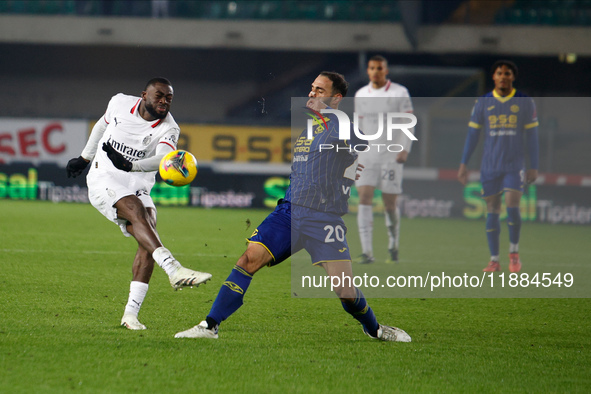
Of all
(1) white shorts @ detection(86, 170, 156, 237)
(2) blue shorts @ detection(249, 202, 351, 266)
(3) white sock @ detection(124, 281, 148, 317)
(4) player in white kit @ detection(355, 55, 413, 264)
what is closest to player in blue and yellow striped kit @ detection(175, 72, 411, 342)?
(2) blue shorts @ detection(249, 202, 351, 266)

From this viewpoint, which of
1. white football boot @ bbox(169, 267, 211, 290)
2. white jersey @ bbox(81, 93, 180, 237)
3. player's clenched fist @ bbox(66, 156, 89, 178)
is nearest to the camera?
white football boot @ bbox(169, 267, 211, 290)

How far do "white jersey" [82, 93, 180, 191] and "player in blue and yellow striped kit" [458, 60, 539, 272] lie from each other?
14.1 feet

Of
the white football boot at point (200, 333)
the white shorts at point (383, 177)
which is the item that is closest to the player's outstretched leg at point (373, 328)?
the white football boot at point (200, 333)

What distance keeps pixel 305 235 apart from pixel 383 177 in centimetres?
456

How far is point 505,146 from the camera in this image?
8438 millimetres

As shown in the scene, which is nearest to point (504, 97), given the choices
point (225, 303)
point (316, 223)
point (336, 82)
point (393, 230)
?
point (393, 230)

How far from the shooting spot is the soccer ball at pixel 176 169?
480 cm

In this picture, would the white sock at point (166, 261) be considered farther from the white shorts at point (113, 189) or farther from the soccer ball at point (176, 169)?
the white shorts at point (113, 189)

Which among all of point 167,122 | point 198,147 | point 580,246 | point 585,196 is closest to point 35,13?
point 198,147

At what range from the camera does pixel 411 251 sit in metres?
10.7

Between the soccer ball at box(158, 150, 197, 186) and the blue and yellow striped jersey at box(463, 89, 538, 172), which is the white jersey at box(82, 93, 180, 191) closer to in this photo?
the soccer ball at box(158, 150, 197, 186)

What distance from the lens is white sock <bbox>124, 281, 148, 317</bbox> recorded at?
500 centimetres

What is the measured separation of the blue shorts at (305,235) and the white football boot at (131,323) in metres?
0.96

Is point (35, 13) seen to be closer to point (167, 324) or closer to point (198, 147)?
point (198, 147)
